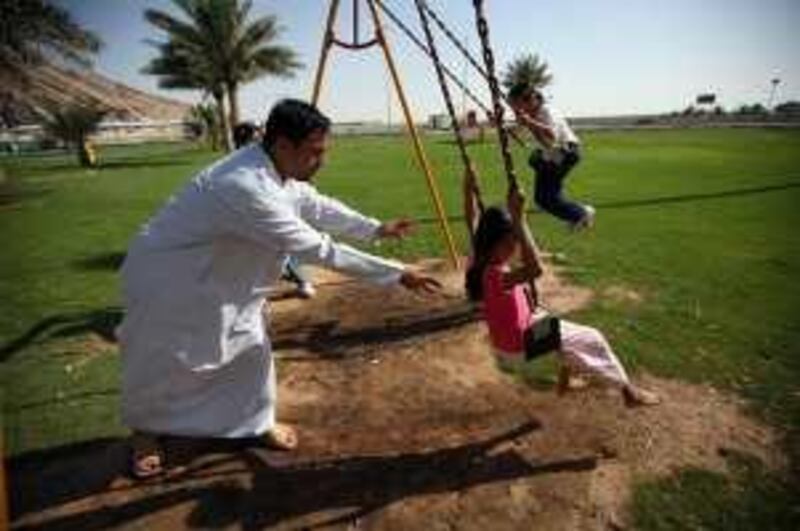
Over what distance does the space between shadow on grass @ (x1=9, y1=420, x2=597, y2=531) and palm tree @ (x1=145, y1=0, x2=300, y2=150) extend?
35.8 meters

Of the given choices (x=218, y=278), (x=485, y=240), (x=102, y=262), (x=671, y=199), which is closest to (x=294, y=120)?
(x=218, y=278)

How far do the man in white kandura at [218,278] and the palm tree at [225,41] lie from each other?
117ft

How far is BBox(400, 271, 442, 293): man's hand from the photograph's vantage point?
395 centimetres

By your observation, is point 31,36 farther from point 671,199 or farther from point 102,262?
point 671,199

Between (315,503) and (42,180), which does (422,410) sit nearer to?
(315,503)

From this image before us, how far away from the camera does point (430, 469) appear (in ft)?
14.3

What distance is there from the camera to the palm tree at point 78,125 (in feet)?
116

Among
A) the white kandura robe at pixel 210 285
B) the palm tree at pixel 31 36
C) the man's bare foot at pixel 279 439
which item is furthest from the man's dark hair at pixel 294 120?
the palm tree at pixel 31 36

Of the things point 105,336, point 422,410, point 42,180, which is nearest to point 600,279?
point 422,410

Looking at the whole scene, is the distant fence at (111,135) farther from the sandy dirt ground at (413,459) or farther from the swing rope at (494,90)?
the swing rope at (494,90)

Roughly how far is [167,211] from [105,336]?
3.36 metres

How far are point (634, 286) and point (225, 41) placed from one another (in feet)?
110

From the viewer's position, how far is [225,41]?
37531 millimetres

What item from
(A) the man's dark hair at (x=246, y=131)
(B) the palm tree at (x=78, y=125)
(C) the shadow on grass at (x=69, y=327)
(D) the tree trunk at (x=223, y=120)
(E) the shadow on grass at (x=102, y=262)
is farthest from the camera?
(D) the tree trunk at (x=223, y=120)
